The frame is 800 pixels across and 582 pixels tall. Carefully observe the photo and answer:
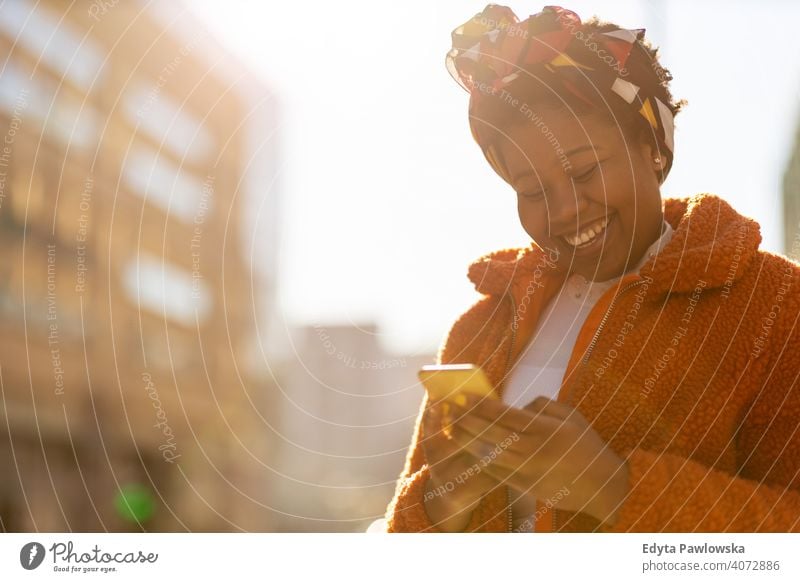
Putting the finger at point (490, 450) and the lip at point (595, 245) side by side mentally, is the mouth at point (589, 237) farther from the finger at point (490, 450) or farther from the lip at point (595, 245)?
the finger at point (490, 450)

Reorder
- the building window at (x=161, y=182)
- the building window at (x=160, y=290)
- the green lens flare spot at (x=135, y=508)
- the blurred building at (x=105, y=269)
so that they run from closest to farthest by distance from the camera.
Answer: the green lens flare spot at (x=135, y=508) < the blurred building at (x=105, y=269) < the building window at (x=160, y=290) < the building window at (x=161, y=182)

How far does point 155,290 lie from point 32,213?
784 mm

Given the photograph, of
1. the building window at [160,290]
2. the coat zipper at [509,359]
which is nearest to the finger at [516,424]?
the coat zipper at [509,359]

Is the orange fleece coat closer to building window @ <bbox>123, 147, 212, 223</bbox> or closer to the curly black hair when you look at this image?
the curly black hair

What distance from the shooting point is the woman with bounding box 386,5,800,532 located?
0.49m

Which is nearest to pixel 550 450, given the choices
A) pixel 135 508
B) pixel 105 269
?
pixel 135 508

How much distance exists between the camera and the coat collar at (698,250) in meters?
0.52

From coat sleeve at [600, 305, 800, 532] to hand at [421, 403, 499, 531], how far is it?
10cm

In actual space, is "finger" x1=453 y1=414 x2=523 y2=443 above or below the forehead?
below

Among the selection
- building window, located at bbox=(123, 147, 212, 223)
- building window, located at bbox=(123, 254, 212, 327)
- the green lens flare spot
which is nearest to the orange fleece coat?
the green lens flare spot

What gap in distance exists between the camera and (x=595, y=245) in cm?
56

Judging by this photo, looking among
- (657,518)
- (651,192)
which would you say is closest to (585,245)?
(651,192)

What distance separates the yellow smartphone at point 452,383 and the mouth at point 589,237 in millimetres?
125
